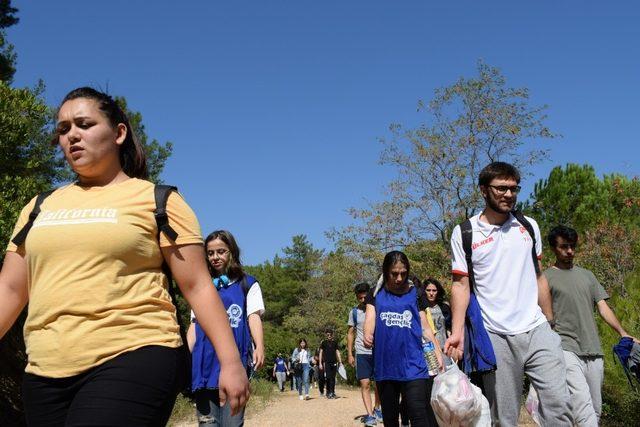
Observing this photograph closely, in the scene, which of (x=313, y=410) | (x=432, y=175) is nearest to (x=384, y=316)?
(x=313, y=410)

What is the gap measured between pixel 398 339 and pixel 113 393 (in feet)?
15.2

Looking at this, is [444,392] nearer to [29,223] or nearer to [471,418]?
[471,418]

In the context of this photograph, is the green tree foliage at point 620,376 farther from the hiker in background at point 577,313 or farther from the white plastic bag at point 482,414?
the white plastic bag at point 482,414

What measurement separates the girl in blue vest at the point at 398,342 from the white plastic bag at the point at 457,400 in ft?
3.86

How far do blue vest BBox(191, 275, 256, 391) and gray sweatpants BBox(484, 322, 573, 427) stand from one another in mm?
1996

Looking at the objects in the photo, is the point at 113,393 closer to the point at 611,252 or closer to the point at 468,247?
the point at 468,247

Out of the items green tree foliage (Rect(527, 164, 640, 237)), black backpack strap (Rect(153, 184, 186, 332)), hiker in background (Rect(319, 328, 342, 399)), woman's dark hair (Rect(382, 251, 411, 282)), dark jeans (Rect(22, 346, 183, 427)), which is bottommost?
hiker in background (Rect(319, 328, 342, 399))

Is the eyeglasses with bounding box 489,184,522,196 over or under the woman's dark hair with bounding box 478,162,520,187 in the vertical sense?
under

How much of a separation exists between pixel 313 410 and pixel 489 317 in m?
12.5

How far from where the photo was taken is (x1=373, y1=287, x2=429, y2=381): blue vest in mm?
6566

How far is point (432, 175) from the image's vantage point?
27.8 m

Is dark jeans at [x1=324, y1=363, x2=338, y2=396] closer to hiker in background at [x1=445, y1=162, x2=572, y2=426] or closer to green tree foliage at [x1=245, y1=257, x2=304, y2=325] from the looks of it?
hiker in background at [x1=445, y1=162, x2=572, y2=426]

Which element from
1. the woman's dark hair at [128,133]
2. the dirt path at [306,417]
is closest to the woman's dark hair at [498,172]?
the woman's dark hair at [128,133]

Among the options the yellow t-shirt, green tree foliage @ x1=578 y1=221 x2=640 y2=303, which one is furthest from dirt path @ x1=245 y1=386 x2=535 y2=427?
green tree foliage @ x1=578 y1=221 x2=640 y2=303
